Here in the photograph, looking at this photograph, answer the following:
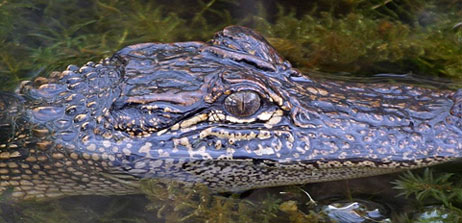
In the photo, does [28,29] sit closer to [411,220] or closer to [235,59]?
[235,59]

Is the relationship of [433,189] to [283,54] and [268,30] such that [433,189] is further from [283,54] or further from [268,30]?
[268,30]

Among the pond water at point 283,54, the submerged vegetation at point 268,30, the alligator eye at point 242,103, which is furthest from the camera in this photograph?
the submerged vegetation at point 268,30

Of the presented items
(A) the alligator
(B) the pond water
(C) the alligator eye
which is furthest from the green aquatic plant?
(C) the alligator eye

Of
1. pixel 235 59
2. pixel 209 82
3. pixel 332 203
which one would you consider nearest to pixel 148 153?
pixel 209 82

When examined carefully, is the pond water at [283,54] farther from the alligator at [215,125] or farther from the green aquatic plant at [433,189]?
the alligator at [215,125]

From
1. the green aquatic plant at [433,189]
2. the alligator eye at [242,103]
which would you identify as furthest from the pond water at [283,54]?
the alligator eye at [242,103]

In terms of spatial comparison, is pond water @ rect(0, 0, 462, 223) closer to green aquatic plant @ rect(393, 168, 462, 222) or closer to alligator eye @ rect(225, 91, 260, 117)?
green aquatic plant @ rect(393, 168, 462, 222)

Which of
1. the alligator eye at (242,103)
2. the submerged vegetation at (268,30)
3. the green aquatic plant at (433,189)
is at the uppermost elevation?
the submerged vegetation at (268,30)
